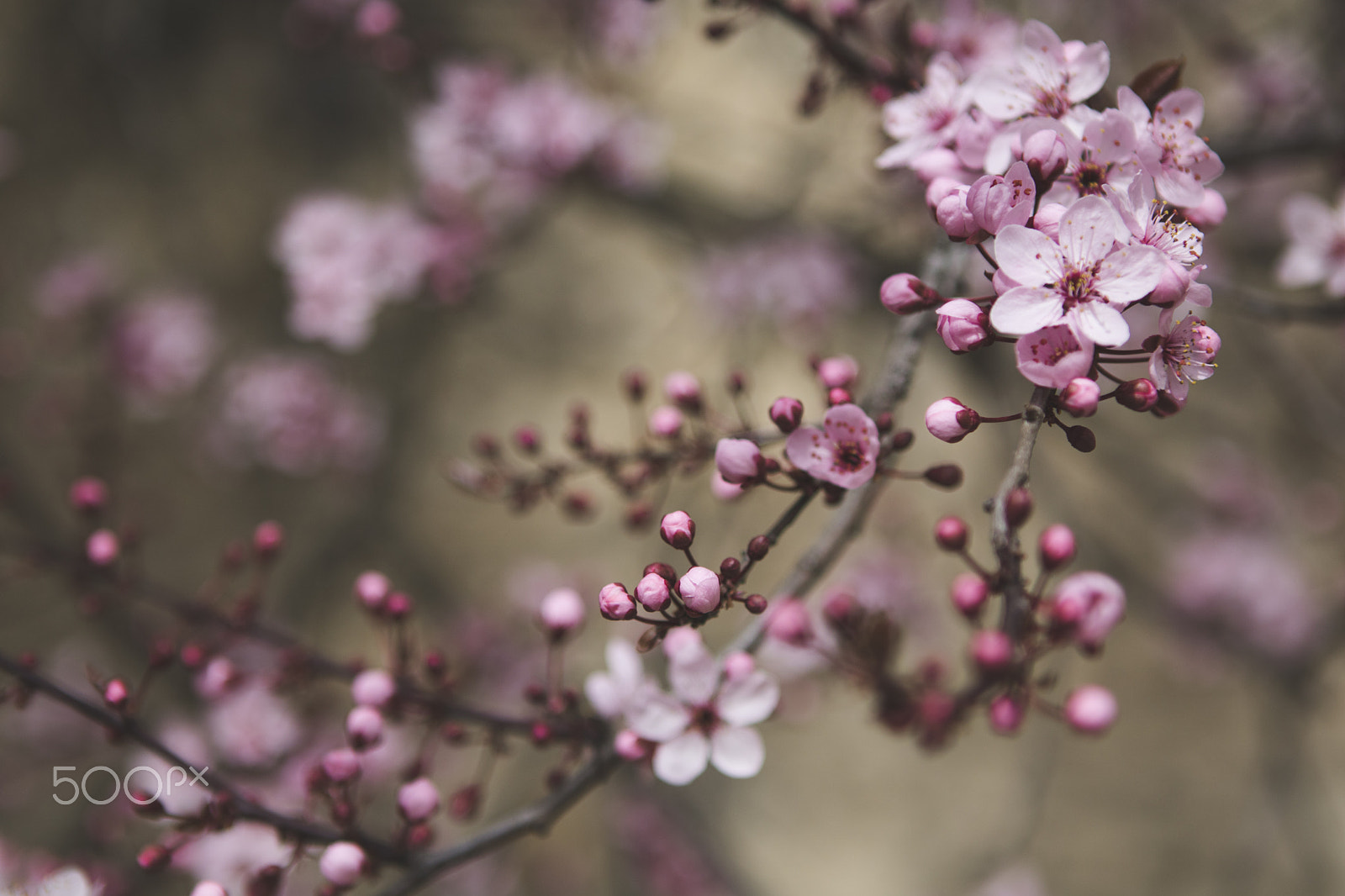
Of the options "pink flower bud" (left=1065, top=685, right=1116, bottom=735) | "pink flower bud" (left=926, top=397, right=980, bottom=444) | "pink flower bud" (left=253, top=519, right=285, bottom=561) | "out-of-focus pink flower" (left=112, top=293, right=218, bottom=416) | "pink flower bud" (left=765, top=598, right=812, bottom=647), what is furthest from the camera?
"out-of-focus pink flower" (left=112, top=293, right=218, bottom=416)

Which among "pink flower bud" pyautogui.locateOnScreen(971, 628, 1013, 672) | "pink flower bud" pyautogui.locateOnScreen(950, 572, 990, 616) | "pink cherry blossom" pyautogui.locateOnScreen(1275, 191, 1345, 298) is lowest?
"pink flower bud" pyautogui.locateOnScreen(950, 572, 990, 616)

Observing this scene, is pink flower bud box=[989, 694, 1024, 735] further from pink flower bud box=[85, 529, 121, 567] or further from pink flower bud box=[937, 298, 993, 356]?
pink flower bud box=[85, 529, 121, 567]

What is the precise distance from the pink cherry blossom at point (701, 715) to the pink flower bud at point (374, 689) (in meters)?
0.37

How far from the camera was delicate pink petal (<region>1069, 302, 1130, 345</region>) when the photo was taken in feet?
2.13

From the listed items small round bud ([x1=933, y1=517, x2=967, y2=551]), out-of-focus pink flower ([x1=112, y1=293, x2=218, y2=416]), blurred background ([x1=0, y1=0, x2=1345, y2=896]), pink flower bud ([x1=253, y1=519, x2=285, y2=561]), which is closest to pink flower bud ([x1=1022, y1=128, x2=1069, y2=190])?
small round bud ([x1=933, y1=517, x2=967, y2=551])

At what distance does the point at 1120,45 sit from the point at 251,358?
3.12m

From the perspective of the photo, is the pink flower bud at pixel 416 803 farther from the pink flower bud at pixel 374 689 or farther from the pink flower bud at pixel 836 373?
the pink flower bud at pixel 836 373

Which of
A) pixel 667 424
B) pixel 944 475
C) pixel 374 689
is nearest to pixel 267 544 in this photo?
pixel 374 689

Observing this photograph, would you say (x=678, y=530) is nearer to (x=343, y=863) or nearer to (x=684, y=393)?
(x=684, y=393)

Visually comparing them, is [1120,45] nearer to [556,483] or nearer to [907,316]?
[907,316]

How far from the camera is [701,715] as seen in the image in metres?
0.91

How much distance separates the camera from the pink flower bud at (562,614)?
3.53 ft

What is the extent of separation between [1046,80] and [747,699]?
818 millimetres

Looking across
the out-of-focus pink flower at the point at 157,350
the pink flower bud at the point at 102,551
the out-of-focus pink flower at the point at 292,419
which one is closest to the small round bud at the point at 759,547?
the pink flower bud at the point at 102,551
